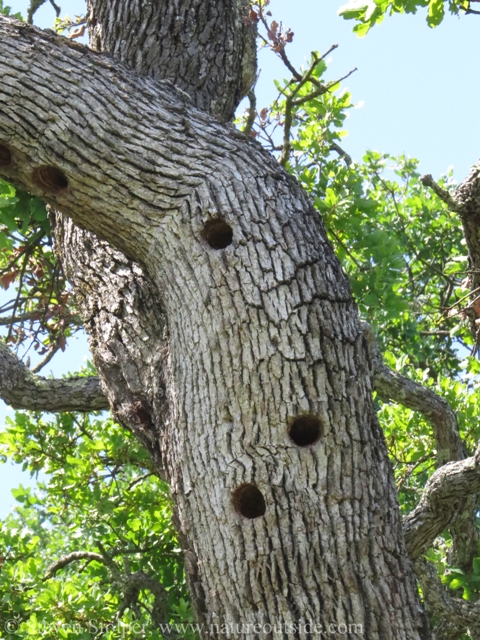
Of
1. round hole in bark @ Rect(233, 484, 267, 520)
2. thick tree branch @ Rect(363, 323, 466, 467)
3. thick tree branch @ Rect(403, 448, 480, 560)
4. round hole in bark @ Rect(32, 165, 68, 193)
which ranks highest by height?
round hole in bark @ Rect(32, 165, 68, 193)

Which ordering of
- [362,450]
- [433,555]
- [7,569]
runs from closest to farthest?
[362,450]
[433,555]
[7,569]

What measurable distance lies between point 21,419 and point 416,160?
6041 millimetres

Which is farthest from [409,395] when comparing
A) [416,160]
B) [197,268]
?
[416,160]

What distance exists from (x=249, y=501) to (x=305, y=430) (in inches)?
11.9

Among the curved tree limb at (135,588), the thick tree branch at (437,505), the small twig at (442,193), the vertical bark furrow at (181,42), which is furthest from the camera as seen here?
the curved tree limb at (135,588)

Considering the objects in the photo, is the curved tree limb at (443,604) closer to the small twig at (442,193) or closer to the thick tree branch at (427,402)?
the thick tree branch at (427,402)

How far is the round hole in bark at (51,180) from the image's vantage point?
9.66ft

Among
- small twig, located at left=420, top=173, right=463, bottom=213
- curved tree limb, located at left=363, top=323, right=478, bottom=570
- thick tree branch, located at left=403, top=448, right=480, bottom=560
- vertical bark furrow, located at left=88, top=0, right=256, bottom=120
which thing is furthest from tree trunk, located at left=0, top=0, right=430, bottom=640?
curved tree limb, located at left=363, top=323, right=478, bottom=570

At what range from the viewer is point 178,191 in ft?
9.23

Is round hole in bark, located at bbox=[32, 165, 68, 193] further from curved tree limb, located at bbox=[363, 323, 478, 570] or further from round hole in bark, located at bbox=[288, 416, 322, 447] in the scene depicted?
curved tree limb, located at bbox=[363, 323, 478, 570]

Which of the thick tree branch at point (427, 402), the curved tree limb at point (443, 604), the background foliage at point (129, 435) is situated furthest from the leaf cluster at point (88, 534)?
the thick tree branch at point (427, 402)

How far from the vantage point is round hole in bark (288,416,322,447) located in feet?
8.08

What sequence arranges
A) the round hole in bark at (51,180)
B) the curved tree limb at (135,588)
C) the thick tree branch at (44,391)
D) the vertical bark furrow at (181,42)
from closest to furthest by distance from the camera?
the round hole in bark at (51,180), the vertical bark furrow at (181,42), the thick tree branch at (44,391), the curved tree limb at (135,588)

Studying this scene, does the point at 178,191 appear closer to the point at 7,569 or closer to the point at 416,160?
the point at 7,569
